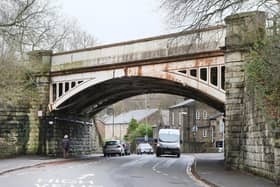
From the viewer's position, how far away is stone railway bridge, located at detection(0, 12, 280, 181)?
2307cm

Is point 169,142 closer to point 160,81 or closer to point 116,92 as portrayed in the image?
point 116,92

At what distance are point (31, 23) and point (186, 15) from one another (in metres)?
14.6

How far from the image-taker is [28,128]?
40.8 metres

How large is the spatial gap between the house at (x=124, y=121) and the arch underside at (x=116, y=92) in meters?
51.4

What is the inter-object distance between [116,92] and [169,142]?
6197 mm

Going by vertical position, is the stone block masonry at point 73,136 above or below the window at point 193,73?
below

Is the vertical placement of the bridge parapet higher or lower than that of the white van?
higher

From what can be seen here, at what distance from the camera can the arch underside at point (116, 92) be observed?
127 ft

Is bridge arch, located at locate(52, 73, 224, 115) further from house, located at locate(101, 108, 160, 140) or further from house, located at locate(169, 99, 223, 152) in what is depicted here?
house, located at locate(101, 108, 160, 140)

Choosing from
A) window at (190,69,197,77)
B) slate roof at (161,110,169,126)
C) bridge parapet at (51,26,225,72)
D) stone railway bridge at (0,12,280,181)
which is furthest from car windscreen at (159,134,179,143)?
slate roof at (161,110,169,126)

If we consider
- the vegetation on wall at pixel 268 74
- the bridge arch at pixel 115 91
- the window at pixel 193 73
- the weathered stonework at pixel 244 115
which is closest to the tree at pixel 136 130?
the bridge arch at pixel 115 91

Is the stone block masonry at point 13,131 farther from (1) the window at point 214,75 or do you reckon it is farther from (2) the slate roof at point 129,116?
(2) the slate roof at point 129,116

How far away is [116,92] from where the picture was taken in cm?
4606

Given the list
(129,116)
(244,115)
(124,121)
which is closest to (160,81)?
(244,115)
